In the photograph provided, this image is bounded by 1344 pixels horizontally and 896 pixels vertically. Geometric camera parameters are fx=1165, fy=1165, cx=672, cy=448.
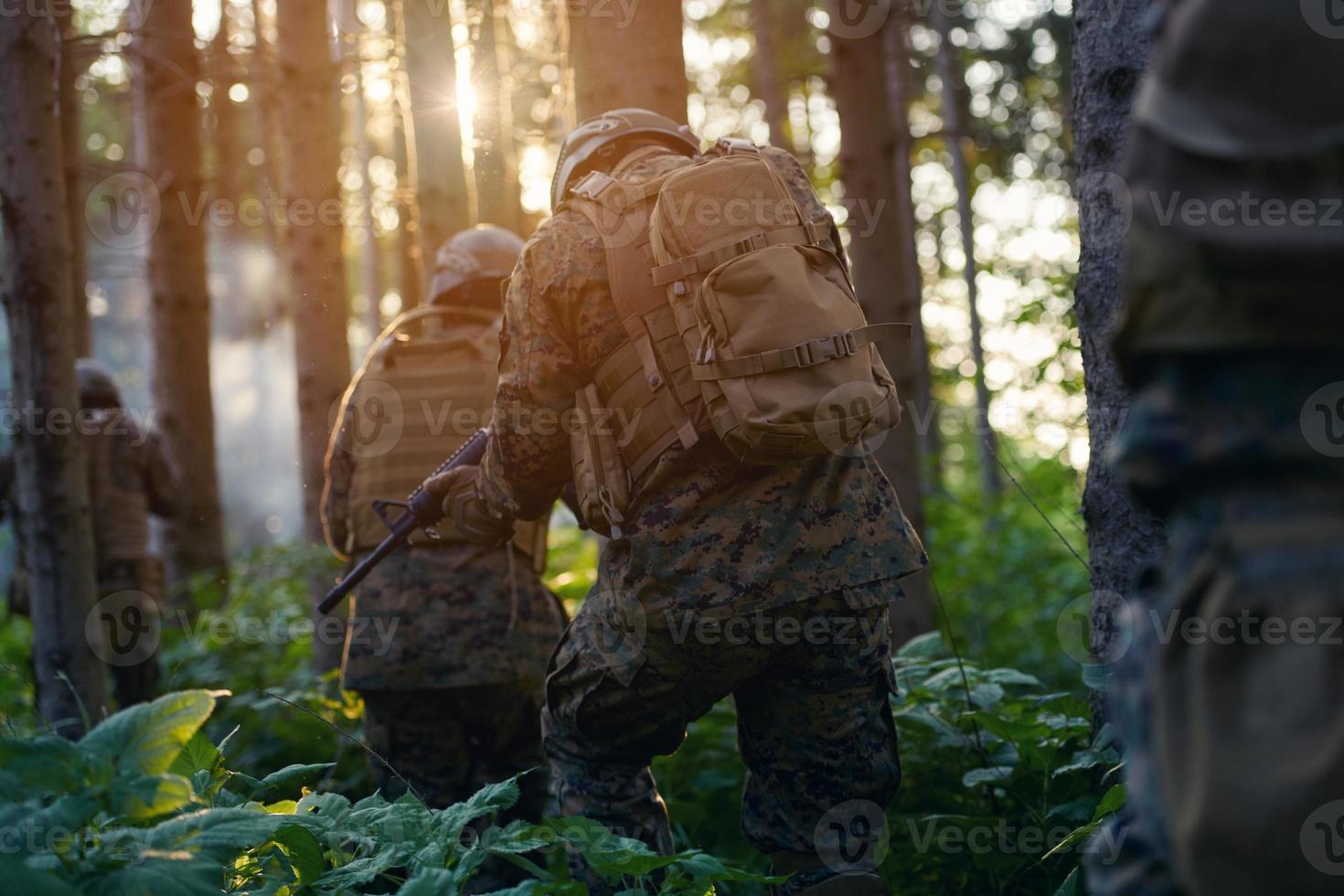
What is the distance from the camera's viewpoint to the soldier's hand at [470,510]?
3.52 meters

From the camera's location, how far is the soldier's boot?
10.1ft

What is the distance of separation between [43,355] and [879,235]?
5.50 metres

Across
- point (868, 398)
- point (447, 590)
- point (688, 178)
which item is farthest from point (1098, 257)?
point (447, 590)

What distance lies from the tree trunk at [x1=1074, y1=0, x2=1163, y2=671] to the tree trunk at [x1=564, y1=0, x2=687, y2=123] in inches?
74.9

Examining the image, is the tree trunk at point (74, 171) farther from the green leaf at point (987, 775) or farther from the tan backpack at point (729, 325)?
the green leaf at point (987, 775)

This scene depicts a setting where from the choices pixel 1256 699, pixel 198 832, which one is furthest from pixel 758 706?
pixel 1256 699

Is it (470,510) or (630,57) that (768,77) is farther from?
(470,510)

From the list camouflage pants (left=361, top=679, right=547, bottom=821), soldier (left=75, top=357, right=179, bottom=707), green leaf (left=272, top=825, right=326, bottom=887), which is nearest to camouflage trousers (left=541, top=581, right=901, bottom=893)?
green leaf (left=272, top=825, right=326, bottom=887)

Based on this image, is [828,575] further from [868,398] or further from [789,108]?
[789,108]

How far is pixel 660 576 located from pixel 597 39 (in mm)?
2799

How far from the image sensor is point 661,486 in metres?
3.11

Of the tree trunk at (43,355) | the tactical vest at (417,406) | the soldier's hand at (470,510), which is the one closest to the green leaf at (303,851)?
the soldier's hand at (470,510)

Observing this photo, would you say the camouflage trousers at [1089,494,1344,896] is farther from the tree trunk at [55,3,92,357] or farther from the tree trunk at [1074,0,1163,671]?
the tree trunk at [55,3,92,357]

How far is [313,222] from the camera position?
7441 millimetres
